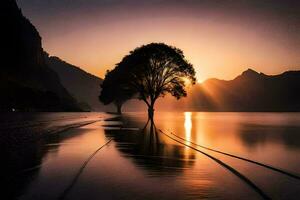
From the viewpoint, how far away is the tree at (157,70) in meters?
75.2

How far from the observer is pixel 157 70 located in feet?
250

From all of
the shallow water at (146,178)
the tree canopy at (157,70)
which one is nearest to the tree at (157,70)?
the tree canopy at (157,70)

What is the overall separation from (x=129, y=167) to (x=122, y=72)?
66.7 meters

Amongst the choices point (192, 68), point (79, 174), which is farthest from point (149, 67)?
point (79, 174)

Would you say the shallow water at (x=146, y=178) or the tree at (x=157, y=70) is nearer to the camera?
the shallow water at (x=146, y=178)

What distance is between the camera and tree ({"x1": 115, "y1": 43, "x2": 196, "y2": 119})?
7519cm

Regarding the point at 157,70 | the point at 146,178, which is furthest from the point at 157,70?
the point at 146,178

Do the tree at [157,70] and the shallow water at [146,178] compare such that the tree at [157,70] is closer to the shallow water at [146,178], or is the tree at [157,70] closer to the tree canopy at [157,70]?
the tree canopy at [157,70]

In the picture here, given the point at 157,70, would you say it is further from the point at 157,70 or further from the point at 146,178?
the point at 146,178

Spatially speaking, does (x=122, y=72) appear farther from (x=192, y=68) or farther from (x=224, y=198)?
(x=224, y=198)

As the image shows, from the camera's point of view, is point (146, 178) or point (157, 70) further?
point (157, 70)

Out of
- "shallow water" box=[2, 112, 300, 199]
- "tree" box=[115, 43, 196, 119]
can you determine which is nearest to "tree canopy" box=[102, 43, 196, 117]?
"tree" box=[115, 43, 196, 119]

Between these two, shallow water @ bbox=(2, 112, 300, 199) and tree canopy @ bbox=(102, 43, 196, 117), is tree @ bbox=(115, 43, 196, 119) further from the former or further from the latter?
shallow water @ bbox=(2, 112, 300, 199)

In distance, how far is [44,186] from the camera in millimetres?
10586
